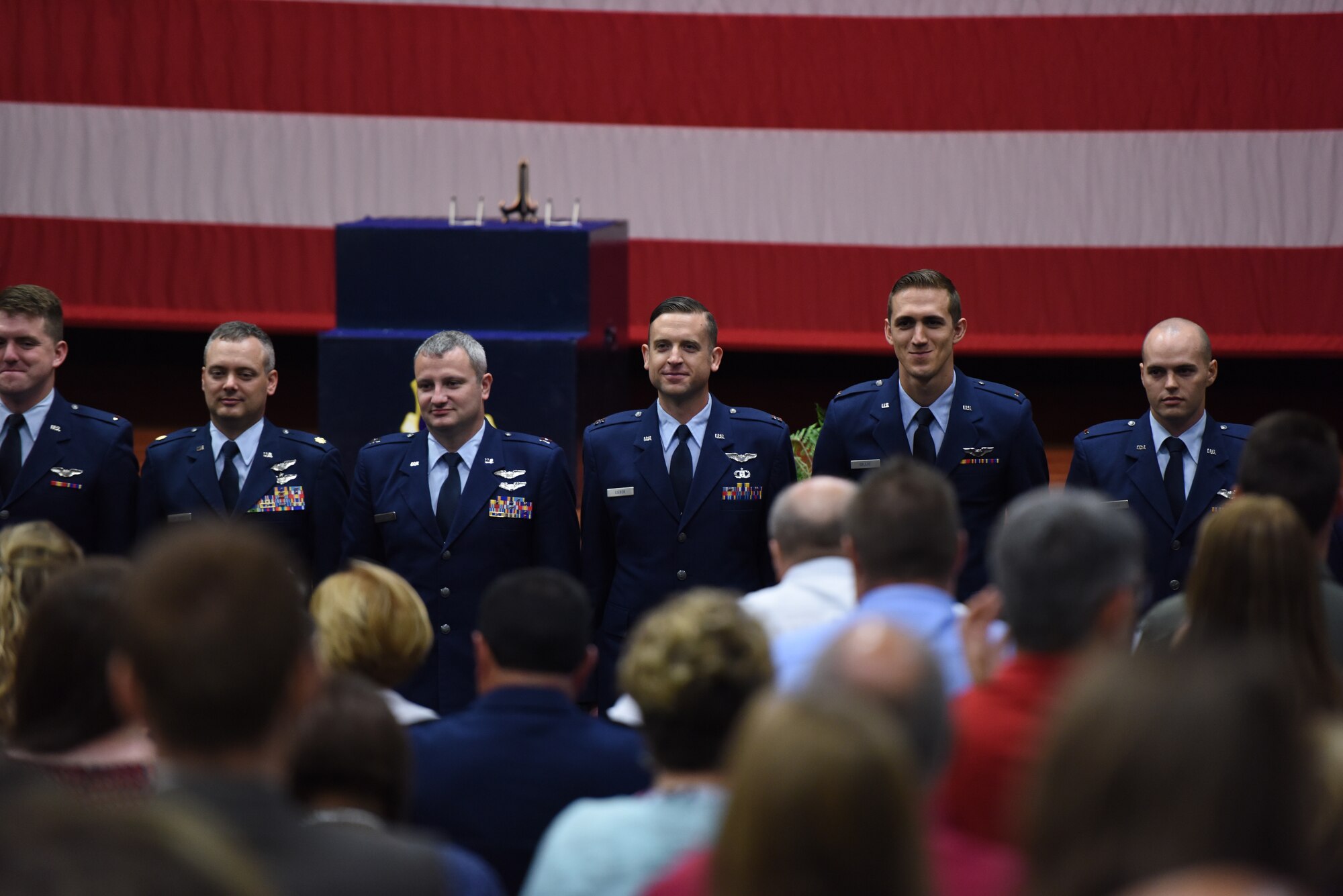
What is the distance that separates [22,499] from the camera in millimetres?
3957

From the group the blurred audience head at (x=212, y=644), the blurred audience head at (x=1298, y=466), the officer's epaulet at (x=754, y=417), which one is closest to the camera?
the blurred audience head at (x=212, y=644)

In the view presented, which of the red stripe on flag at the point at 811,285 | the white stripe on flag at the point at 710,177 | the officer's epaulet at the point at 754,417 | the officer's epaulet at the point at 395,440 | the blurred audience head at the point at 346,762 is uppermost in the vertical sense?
the white stripe on flag at the point at 710,177

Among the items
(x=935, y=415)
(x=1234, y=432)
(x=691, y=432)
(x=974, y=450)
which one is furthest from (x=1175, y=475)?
(x=691, y=432)

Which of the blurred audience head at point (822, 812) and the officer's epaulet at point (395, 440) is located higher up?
the officer's epaulet at point (395, 440)

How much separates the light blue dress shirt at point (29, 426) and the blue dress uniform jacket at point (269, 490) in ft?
0.96

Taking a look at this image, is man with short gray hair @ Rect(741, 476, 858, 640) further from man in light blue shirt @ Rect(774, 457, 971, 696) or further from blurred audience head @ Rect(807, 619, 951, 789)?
blurred audience head @ Rect(807, 619, 951, 789)

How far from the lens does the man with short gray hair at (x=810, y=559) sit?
2453 mm

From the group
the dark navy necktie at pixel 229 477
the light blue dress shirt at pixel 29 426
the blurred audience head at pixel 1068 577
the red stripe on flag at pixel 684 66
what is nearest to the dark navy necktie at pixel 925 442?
the dark navy necktie at pixel 229 477

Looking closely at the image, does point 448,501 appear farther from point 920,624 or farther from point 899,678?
point 899,678

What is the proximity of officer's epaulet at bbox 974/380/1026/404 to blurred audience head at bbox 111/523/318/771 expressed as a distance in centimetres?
306

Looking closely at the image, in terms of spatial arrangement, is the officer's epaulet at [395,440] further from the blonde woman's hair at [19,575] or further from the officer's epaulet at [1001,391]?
the blonde woman's hair at [19,575]

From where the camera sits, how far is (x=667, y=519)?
158 inches

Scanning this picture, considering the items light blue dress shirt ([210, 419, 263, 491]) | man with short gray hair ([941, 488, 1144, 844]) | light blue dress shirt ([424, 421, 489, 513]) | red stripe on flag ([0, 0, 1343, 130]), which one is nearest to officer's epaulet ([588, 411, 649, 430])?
light blue dress shirt ([424, 421, 489, 513])

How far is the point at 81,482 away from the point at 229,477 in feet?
1.28
